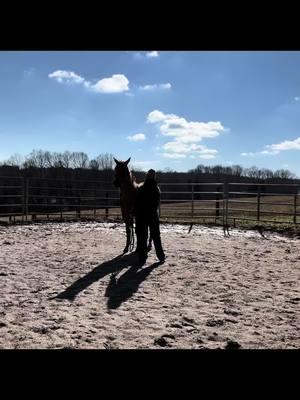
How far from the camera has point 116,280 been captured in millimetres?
6211

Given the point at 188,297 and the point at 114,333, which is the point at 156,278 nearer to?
the point at 188,297

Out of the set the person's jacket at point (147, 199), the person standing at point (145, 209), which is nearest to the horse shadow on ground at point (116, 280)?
the person standing at point (145, 209)

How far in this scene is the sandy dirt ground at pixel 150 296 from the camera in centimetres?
379

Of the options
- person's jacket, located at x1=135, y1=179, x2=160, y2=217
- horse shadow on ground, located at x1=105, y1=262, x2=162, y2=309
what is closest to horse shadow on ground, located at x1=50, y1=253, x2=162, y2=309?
horse shadow on ground, located at x1=105, y1=262, x2=162, y2=309

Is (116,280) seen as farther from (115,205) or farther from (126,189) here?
(115,205)

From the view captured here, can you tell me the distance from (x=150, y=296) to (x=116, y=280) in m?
1.02

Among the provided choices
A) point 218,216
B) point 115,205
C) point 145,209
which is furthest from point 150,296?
point 115,205

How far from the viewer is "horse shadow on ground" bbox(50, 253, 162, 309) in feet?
17.2

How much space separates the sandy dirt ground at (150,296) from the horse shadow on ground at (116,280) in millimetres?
14

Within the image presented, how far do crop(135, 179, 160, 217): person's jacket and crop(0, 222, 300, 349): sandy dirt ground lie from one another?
911 mm
